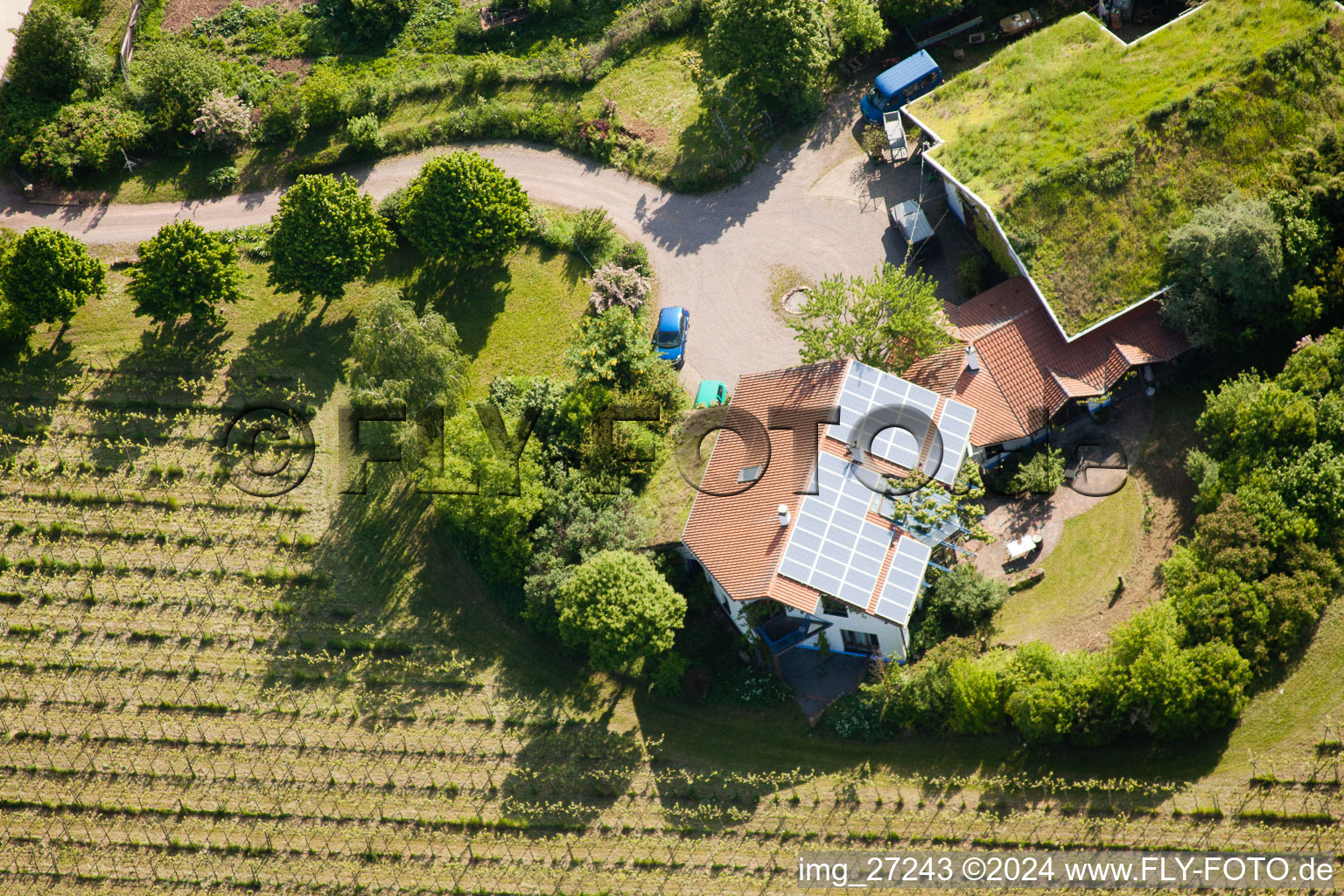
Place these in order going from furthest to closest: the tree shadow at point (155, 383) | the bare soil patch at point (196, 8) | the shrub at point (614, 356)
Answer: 1. the bare soil patch at point (196, 8)
2. the tree shadow at point (155, 383)
3. the shrub at point (614, 356)

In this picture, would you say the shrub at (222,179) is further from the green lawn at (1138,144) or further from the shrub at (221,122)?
the green lawn at (1138,144)

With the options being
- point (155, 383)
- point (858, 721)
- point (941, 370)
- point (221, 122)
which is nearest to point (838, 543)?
point (858, 721)

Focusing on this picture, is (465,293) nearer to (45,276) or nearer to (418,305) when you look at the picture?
(418,305)

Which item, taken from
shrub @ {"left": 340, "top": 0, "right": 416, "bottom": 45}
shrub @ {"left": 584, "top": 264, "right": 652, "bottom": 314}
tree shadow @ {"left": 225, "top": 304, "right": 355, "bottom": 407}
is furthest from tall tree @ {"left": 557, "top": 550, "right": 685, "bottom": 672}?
shrub @ {"left": 340, "top": 0, "right": 416, "bottom": 45}

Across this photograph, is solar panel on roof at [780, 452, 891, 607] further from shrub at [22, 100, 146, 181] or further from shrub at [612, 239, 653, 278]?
shrub at [22, 100, 146, 181]

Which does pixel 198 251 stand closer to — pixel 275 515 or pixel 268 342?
pixel 268 342

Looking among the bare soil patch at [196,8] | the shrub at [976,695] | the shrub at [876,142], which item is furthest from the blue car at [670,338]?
the bare soil patch at [196,8]

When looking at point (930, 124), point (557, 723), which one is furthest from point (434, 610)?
point (930, 124)
